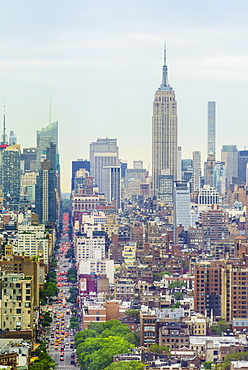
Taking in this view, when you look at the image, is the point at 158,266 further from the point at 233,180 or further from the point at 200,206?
the point at 233,180

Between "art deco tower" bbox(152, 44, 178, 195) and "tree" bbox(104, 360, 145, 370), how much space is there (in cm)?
2941

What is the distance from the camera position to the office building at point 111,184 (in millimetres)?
38359

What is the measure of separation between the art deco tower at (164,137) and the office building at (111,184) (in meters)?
1.90

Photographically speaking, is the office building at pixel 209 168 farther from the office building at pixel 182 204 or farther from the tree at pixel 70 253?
the tree at pixel 70 253

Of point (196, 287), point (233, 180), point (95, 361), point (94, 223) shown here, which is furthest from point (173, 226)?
point (95, 361)

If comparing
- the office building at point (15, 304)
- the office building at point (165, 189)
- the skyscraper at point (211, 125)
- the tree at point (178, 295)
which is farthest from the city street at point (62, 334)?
the office building at point (165, 189)

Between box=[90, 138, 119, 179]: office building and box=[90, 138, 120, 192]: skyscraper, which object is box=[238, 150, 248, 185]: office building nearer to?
box=[90, 138, 120, 192]: skyscraper

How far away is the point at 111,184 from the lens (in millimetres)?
39812

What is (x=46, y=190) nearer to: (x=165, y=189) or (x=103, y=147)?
(x=165, y=189)

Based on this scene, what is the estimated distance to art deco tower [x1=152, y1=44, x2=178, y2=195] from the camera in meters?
42.3

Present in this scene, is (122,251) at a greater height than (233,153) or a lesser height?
lesser

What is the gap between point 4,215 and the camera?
100ft

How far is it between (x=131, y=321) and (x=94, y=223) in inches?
705

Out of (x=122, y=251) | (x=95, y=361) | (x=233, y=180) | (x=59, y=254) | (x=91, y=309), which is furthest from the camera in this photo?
(x=233, y=180)
